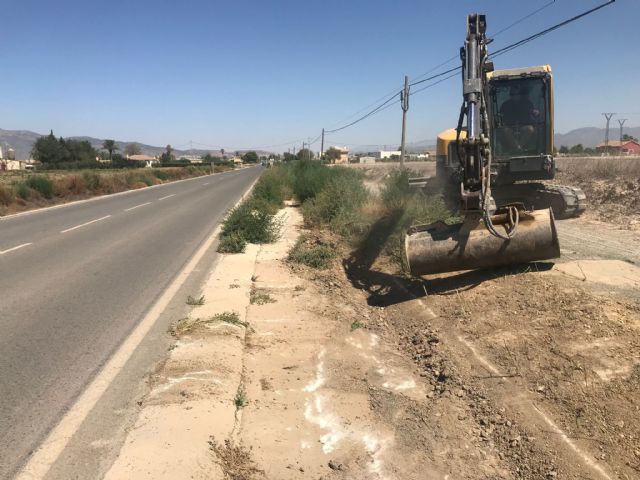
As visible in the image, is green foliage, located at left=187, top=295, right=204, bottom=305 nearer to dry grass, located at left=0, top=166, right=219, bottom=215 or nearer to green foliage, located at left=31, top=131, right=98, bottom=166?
dry grass, located at left=0, top=166, right=219, bottom=215

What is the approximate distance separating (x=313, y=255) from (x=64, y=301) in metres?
4.39

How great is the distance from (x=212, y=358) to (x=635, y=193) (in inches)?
665

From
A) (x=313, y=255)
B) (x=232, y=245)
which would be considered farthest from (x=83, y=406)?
(x=232, y=245)

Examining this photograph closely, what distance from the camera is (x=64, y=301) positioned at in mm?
7043

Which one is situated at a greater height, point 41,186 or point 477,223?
point 41,186

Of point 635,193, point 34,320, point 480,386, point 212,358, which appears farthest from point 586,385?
point 635,193

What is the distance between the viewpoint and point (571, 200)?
13.5 m

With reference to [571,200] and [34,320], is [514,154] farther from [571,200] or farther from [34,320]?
[34,320]

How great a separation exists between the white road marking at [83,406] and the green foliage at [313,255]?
317 centimetres

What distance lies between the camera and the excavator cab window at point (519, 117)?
1230cm

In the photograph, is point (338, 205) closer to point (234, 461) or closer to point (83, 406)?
point (83, 406)

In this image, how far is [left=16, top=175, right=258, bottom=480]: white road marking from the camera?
342 centimetres

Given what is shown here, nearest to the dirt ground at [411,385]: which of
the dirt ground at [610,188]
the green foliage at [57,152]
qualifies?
the dirt ground at [610,188]

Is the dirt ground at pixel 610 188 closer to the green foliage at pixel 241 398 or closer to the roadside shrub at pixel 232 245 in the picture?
the roadside shrub at pixel 232 245
